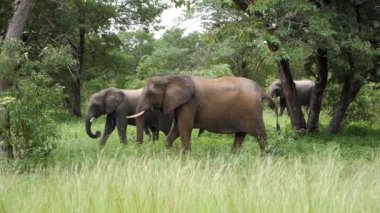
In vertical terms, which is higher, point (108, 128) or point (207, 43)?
point (207, 43)

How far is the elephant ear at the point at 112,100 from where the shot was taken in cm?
1475

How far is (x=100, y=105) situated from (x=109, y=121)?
0.51m

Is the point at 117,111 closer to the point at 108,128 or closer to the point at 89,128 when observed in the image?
the point at 108,128

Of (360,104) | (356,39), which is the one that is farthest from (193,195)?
(360,104)

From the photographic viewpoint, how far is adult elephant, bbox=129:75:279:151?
11.3m

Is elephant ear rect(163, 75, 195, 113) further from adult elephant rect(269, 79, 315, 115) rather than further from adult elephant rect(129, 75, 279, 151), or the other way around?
adult elephant rect(269, 79, 315, 115)

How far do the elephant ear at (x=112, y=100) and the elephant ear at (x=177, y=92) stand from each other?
3.69m

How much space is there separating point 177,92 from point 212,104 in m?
0.78

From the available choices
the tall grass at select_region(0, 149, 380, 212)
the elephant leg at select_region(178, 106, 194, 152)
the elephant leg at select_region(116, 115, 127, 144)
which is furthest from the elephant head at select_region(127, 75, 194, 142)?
the tall grass at select_region(0, 149, 380, 212)

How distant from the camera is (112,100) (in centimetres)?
1480

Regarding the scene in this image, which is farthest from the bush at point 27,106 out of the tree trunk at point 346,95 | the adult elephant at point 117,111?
the tree trunk at point 346,95

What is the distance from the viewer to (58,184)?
489 centimetres

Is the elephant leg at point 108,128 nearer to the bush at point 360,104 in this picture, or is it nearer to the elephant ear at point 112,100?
the elephant ear at point 112,100

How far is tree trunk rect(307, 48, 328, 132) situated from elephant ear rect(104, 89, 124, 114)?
5.34 meters
